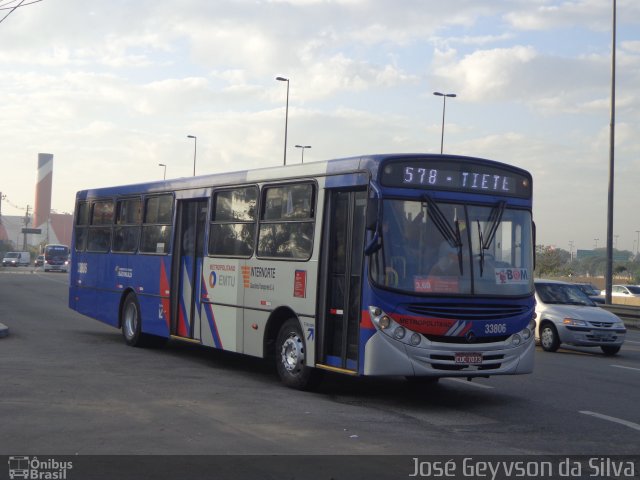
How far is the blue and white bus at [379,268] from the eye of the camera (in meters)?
10.9

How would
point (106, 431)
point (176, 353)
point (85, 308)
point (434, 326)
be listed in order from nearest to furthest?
point (106, 431) < point (434, 326) < point (176, 353) < point (85, 308)

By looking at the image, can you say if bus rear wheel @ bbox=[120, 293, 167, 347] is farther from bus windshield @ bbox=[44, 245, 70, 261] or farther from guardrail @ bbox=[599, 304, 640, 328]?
bus windshield @ bbox=[44, 245, 70, 261]

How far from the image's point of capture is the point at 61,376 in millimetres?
12602

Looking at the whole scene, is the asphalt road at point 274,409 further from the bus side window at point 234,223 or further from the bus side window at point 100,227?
the bus side window at point 100,227

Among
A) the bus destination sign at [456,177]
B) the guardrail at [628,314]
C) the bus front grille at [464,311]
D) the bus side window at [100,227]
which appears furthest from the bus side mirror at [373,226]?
the guardrail at [628,314]

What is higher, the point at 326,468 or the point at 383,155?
the point at 383,155

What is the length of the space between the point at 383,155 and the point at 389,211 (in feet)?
2.45

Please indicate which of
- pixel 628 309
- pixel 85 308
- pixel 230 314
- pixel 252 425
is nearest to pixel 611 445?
pixel 252 425

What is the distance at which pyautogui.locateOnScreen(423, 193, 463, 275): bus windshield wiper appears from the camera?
1114cm

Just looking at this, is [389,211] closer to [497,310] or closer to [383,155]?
[383,155]

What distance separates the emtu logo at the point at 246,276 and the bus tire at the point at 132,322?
4.19 metres

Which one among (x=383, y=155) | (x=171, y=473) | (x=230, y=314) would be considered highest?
(x=383, y=155)

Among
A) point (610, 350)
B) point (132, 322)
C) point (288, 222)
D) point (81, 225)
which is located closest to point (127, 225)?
point (132, 322)

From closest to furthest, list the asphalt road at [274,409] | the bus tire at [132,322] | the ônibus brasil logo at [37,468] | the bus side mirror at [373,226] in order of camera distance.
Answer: the ônibus brasil logo at [37,468] → the asphalt road at [274,409] → the bus side mirror at [373,226] → the bus tire at [132,322]
